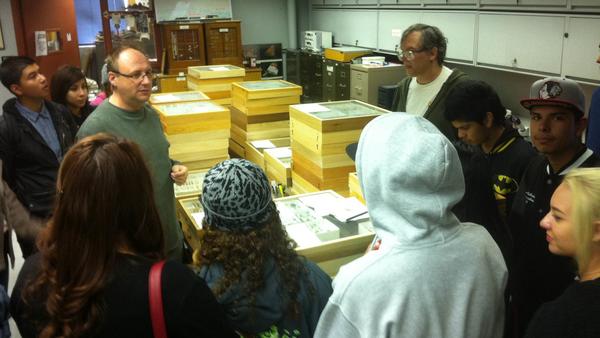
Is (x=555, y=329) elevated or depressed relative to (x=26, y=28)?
depressed

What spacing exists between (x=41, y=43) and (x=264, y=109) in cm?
410

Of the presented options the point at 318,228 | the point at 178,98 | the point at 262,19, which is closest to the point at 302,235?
the point at 318,228

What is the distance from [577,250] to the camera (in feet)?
3.80

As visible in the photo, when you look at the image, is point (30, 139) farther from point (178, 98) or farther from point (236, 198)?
point (236, 198)

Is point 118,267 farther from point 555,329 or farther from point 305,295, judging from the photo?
point 555,329

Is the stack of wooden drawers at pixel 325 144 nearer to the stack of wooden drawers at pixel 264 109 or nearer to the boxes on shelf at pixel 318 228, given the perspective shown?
the boxes on shelf at pixel 318 228

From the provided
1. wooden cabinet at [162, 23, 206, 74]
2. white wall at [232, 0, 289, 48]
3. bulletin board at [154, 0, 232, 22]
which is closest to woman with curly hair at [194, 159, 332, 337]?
wooden cabinet at [162, 23, 206, 74]

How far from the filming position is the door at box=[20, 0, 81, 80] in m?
5.93

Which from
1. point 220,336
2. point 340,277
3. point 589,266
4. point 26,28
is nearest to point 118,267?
point 220,336

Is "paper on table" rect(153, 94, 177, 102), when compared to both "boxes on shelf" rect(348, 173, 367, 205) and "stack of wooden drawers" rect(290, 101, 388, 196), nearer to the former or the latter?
"stack of wooden drawers" rect(290, 101, 388, 196)

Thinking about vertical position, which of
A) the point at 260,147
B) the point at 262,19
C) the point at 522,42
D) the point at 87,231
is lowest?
the point at 260,147

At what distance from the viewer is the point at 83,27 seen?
32.7 ft

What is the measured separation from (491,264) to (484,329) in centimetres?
15

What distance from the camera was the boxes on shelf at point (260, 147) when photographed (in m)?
3.15
